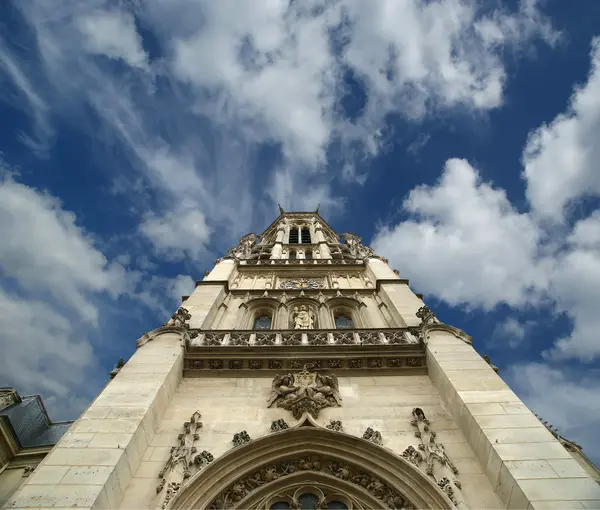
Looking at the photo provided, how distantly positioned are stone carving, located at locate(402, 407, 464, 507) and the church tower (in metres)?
0.03

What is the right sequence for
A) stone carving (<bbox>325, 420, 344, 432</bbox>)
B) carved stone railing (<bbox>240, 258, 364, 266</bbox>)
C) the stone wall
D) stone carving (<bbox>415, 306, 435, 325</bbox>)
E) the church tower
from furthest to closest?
1. carved stone railing (<bbox>240, 258, 364, 266</bbox>)
2. stone carving (<bbox>415, 306, 435, 325</bbox>)
3. stone carving (<bbox>325, 420, 344, 432</bbox>)
4. the stone wall
5. the church tower

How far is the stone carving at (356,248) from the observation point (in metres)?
25.4

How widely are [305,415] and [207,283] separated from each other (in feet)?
32.1

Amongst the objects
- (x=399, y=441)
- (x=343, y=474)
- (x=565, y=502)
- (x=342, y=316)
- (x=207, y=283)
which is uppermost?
(x=207, y=283)

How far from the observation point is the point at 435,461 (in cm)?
840

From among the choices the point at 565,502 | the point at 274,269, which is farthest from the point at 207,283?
the point at 565,502

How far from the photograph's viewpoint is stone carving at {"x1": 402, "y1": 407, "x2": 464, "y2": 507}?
7.75 meters

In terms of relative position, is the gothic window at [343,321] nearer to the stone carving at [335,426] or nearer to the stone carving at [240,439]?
the stone carving at [335,426]

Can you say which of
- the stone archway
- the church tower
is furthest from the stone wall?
the stone archway

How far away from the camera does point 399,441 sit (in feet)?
29.7

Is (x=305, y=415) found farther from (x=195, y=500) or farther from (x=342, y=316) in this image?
(x=342, y=316)

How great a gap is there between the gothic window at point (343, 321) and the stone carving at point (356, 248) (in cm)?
738

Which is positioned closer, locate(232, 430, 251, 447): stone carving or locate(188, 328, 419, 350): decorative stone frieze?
locate(232, 430, 251, 447): stone carving

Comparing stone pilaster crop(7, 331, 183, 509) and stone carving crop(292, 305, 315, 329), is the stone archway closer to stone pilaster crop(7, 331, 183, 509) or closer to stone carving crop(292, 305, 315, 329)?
stone pilaster crop(7, 331, 183, 509)
